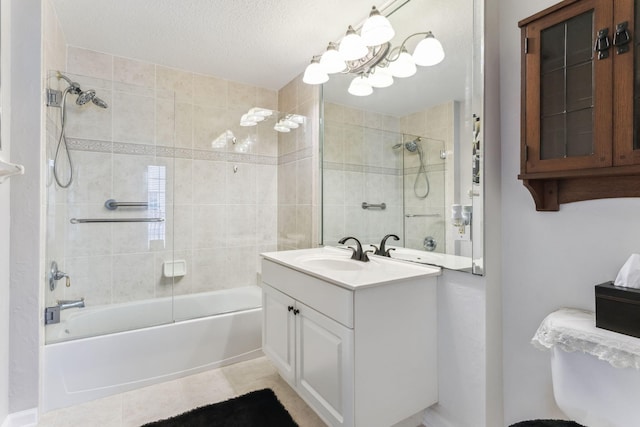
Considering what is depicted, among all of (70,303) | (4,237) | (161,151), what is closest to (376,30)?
(161,151)

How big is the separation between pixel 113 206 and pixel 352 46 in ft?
6.71

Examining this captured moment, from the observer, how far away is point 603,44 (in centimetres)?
98

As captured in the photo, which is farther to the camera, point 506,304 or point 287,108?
point 287,108

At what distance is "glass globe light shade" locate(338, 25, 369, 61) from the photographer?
1727 mm

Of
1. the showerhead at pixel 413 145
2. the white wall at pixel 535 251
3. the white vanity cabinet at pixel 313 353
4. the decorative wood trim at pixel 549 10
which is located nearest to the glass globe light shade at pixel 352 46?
the showerhead at pixel 413 145

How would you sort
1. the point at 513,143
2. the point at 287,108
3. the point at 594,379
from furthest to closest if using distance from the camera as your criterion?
the point at 287,108 → the point at 513,143 → the point at 594,379

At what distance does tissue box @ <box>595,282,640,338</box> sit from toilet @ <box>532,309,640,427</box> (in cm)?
2

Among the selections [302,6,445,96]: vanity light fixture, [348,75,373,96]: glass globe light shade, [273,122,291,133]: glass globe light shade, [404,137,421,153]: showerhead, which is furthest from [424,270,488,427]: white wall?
[273,122,291,133]: glass globe light shade

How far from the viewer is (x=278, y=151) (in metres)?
2.97

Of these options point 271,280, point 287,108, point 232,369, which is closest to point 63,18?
point 287,108

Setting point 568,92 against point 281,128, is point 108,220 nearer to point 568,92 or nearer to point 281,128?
point 281,128

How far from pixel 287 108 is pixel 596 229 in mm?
2486

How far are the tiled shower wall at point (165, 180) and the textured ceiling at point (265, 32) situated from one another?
0.96ft

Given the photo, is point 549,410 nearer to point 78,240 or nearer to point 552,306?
point 552,306
